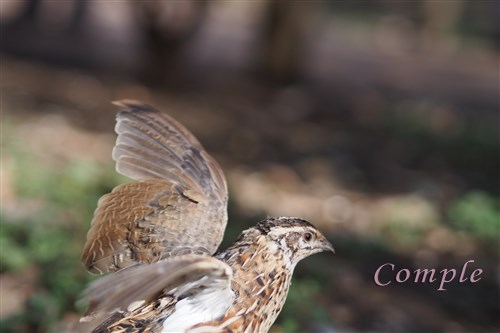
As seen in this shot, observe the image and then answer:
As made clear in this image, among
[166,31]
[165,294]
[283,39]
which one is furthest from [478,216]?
[283,39]

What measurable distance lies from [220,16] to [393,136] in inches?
675

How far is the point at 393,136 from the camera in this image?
11484 mm

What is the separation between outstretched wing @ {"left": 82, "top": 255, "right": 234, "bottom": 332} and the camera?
288 centimetres

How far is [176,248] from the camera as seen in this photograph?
395 cm

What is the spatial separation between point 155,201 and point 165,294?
781mm

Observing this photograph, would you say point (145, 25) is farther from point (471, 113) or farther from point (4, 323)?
point (4, 323)

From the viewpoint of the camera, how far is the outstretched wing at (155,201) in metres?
4.00

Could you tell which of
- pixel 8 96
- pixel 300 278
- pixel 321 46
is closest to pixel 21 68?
pixel 8 96

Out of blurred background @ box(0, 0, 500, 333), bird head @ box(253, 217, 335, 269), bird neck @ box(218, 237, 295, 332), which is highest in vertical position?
bird head @ box(253, 217, 335, 269)

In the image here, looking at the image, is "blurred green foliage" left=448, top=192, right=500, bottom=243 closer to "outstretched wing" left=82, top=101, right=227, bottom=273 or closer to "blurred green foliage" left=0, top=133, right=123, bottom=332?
"blurred green foliage" left=0, top=133, right=123, bottom=332

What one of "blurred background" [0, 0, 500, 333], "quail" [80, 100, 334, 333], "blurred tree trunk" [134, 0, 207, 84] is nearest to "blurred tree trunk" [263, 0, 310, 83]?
"blurred background" [0, 0, 500, 333]

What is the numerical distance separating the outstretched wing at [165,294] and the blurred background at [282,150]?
1.47m

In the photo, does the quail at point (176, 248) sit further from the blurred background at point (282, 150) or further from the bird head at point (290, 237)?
the blurred background at point (282, 150)

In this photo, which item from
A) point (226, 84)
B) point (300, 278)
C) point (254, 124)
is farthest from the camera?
point (226, 84)
